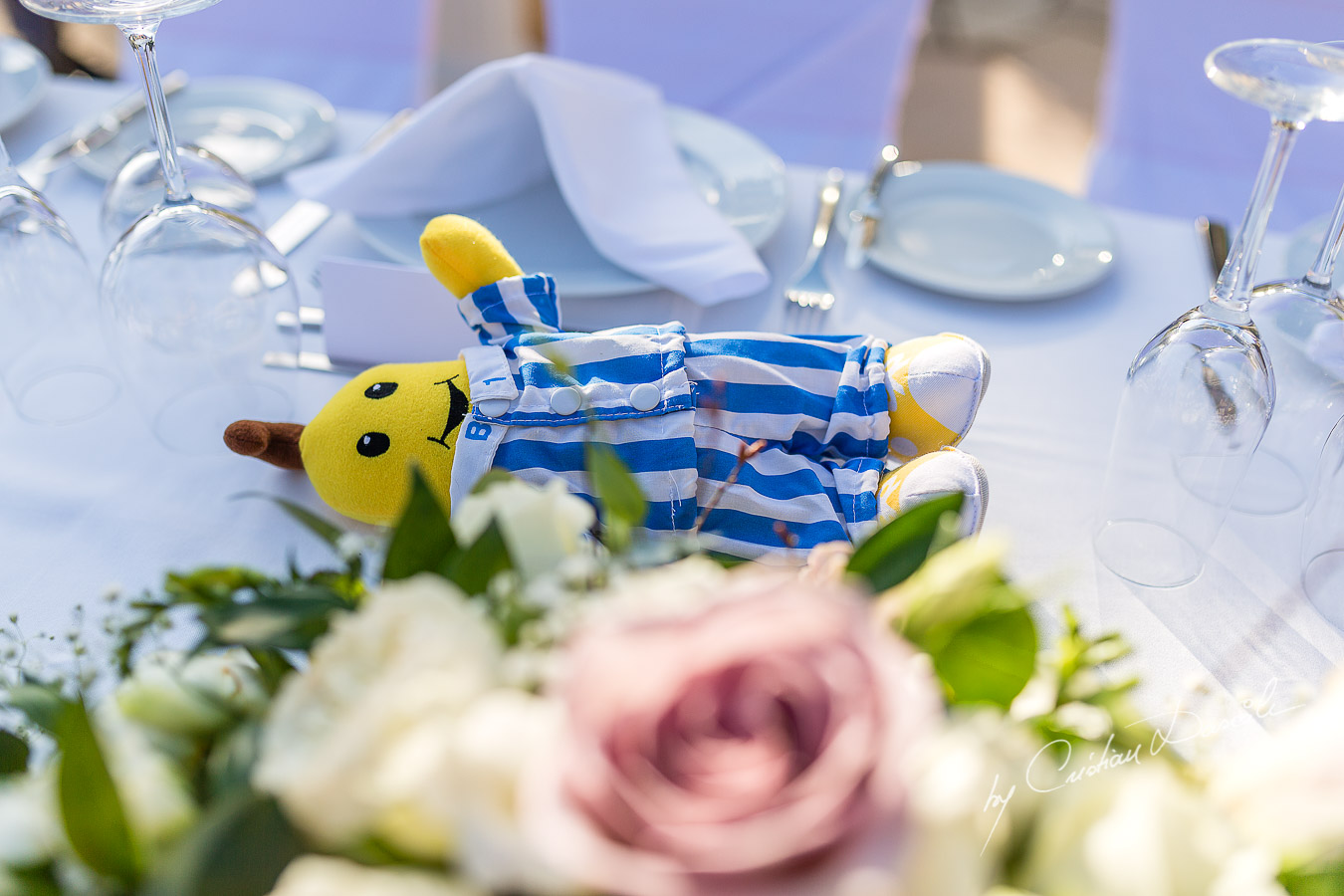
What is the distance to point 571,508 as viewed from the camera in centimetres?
26

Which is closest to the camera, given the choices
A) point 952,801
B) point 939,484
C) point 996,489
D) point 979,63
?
point 952,801

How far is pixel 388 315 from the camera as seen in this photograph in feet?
2.27

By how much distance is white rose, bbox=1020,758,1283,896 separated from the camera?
20 centimetres

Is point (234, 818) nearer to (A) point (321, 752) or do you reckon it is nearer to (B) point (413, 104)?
(A) point (321, 752)

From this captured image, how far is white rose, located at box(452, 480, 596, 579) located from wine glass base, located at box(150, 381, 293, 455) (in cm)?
46

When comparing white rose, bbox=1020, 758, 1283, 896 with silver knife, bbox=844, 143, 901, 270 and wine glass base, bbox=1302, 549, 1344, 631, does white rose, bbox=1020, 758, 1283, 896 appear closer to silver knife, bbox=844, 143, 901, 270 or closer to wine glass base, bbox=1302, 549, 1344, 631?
wine glass base, bbox=1302, 549, 1344, 631

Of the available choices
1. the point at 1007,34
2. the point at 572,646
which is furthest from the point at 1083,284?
the point at 1007,34

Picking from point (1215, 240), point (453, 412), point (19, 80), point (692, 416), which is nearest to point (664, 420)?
point (692, 416)

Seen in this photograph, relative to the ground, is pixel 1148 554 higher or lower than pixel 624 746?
lower

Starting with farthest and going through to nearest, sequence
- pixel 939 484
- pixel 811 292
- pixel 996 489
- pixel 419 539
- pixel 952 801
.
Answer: pixel 811 292 < pixel 996 489 < pixel 939 484 < pixel 419 539 < pixel 952 801

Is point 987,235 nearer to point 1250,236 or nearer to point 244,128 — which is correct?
point 1250,236

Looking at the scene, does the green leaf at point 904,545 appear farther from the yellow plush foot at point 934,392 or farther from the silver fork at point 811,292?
the silver fork at point 811,292

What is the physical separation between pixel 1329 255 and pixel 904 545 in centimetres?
51

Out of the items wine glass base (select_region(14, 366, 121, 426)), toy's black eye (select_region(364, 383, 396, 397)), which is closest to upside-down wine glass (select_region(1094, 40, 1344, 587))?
toy's black eye (select_region(364, 383, 396, 397))
